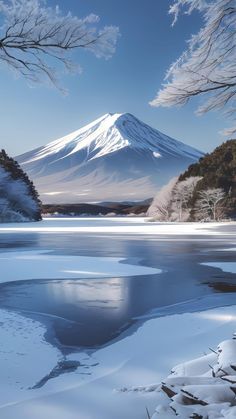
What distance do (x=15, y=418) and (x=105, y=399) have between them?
521mm

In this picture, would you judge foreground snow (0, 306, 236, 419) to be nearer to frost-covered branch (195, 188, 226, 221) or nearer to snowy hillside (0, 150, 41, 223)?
frost-covered branch (195, 188, 226, 221)

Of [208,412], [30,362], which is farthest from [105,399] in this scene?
[30,362]

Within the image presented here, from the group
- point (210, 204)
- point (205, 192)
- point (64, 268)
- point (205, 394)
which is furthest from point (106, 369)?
point (210, 204)

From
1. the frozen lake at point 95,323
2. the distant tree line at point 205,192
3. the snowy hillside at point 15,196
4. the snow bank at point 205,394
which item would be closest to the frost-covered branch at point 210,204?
the distant tree line at point 205,192

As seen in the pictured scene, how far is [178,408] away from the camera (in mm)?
2084

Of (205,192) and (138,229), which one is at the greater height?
(205,192)

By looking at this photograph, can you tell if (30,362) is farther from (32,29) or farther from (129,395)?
(32,29)

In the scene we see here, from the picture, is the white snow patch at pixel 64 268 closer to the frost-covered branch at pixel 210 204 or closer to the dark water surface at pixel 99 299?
the dark water surface at pixel 99 299

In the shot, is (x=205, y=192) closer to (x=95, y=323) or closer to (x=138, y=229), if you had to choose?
(x=138, y=229)

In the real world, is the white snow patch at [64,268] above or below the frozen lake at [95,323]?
above

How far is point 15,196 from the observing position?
48.9m

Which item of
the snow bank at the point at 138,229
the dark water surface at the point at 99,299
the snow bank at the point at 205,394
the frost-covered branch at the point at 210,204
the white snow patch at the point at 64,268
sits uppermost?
the frost-covered branch at the point at 210,204

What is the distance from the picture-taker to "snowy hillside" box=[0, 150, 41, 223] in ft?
156

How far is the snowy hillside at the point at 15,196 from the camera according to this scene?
156 ft
